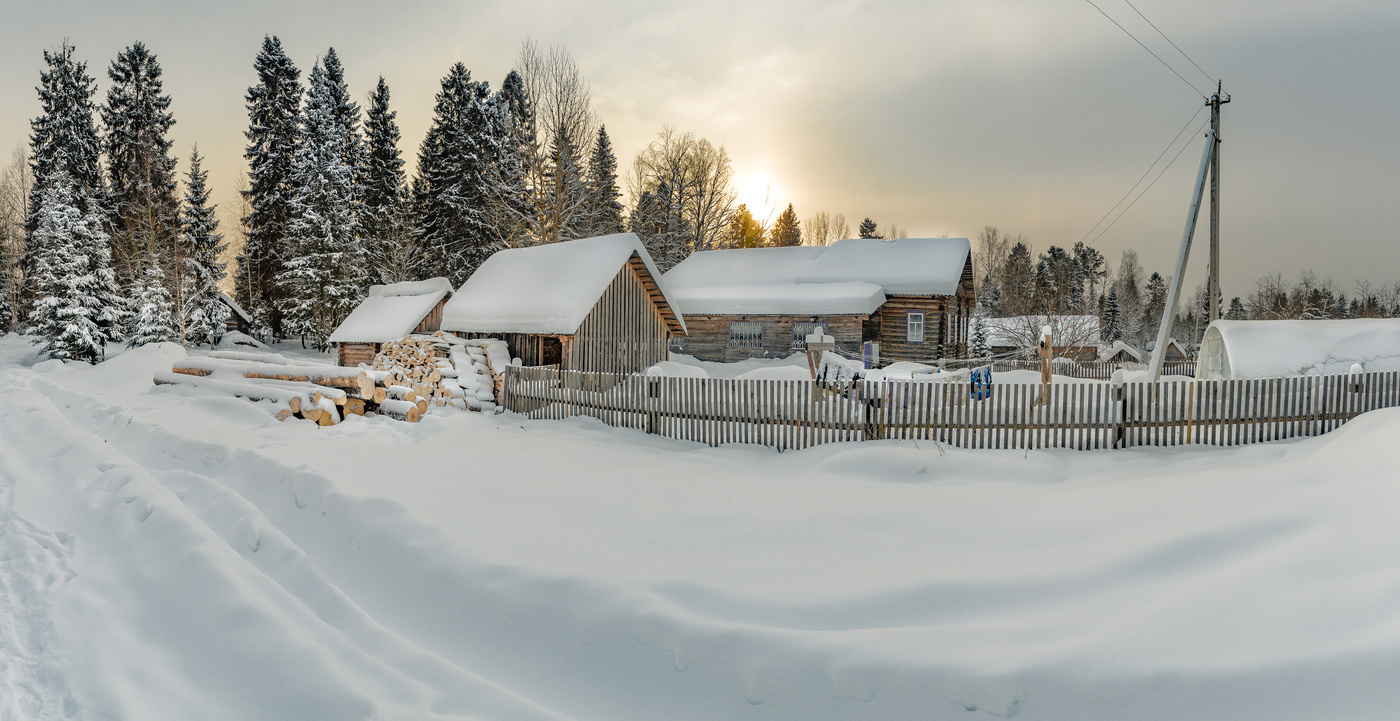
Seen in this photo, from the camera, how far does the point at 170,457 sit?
8789 mm

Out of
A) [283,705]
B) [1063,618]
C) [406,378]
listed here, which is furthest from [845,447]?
[406,378]

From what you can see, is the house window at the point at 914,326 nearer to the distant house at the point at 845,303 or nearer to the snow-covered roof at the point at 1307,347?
the distant house at the point at 845,303

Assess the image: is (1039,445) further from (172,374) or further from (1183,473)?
(172,374)

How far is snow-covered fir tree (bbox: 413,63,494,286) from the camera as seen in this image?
3756 centimetres

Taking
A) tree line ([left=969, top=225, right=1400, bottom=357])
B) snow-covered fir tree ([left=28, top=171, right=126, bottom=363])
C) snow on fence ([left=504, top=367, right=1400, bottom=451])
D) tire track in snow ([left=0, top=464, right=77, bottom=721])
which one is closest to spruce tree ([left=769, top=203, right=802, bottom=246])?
tree line ([left=969, top=225, right=1400, bottom=357])

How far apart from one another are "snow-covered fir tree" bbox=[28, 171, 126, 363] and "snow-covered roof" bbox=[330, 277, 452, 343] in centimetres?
1794

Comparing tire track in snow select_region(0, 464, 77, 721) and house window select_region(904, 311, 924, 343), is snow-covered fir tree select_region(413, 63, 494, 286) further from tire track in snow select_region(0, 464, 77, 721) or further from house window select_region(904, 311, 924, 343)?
tire track in snow select_region(0, 464, 77, 721)

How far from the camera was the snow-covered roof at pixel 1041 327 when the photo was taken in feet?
105

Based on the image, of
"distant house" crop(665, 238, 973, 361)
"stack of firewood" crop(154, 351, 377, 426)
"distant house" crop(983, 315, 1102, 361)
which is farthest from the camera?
"distant house" crop(983, 315, 1102, 361)

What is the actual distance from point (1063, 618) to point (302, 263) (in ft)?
132

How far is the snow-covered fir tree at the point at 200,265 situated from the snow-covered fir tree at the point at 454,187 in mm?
12437

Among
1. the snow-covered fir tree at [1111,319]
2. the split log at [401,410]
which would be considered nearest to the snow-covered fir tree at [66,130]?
the split log at [401,410]

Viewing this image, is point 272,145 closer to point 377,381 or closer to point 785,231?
point 377,381

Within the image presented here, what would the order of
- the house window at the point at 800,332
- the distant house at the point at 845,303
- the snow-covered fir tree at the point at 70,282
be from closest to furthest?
the distant house at the point at 845,303
the house window at the point at 800,332
the snow-covered fir tree at the point at 70,282
